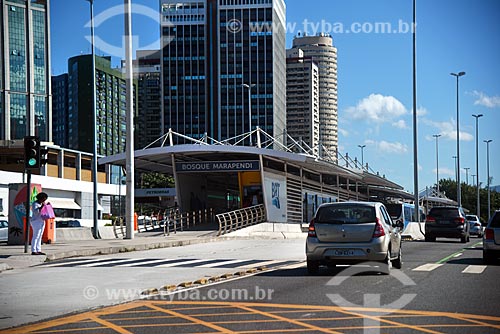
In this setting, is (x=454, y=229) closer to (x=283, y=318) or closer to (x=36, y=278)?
(x=36, y=278)

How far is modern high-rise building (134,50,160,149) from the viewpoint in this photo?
170 m

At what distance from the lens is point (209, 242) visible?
105ft

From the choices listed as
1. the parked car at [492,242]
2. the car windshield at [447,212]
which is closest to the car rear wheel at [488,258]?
the parked car at [492,242]

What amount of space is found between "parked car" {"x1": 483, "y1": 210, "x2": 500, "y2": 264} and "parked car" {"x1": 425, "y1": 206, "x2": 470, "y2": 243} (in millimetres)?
14485

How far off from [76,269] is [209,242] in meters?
15.3

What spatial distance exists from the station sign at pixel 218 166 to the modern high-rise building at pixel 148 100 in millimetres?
126411

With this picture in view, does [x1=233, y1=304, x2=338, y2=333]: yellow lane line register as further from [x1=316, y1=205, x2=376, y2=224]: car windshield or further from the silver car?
[x1=316, y1=205, x2=376, y2=224]: car windshield

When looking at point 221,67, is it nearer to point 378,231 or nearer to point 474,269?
point 474,269

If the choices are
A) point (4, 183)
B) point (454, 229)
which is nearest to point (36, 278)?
point (454, 229)

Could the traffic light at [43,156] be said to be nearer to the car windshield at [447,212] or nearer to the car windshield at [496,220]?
the car windshield at [496,220]

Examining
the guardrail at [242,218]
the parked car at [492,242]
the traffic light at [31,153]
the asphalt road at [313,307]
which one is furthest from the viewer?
the guardrail at [242,218]

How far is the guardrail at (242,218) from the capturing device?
123 ft

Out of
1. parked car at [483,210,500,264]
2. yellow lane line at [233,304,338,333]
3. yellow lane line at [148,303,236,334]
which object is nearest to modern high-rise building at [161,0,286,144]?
parked car at [483,210,500,264]

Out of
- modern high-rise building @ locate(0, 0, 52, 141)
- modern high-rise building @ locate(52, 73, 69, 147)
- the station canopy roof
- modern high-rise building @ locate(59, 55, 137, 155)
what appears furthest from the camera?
modern high-rise building @ locate(52, 73, 69, 147)
